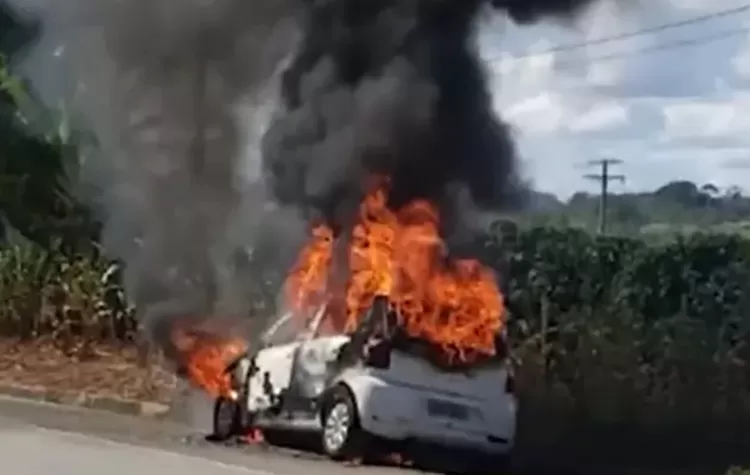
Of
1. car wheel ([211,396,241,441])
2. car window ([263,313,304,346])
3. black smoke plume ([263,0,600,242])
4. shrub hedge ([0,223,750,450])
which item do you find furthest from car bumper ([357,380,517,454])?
black smoke plume ([263,0,600,242])

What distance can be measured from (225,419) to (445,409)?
2.41 metres

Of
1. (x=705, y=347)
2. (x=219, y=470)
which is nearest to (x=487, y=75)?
(x=705, y=347)

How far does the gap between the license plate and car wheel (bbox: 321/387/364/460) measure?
1.99 ft

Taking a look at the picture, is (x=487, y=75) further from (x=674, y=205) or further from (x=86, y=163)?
(x=86, y=163)

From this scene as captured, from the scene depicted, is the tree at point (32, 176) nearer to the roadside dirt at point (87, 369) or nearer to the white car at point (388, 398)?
the roadside dirt at point (87, 369)

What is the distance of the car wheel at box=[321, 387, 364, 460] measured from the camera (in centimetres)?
1247

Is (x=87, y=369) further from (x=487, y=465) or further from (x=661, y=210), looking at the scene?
(x=661, y=210)

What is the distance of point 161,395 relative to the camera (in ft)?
49.8

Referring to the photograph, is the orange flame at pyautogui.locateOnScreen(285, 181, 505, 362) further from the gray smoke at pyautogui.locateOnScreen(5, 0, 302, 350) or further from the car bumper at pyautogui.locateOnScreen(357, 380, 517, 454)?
the gray smoke at pyautogui.locateOnScreen(5, 0, 302, 350)

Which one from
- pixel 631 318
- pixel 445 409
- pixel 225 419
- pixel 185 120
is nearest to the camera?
pixel 445 409

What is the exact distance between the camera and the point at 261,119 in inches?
564

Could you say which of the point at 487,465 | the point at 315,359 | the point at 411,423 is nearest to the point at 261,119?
the point at 315,359

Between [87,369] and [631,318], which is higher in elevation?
[631,318]

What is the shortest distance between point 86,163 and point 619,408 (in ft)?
21.4
